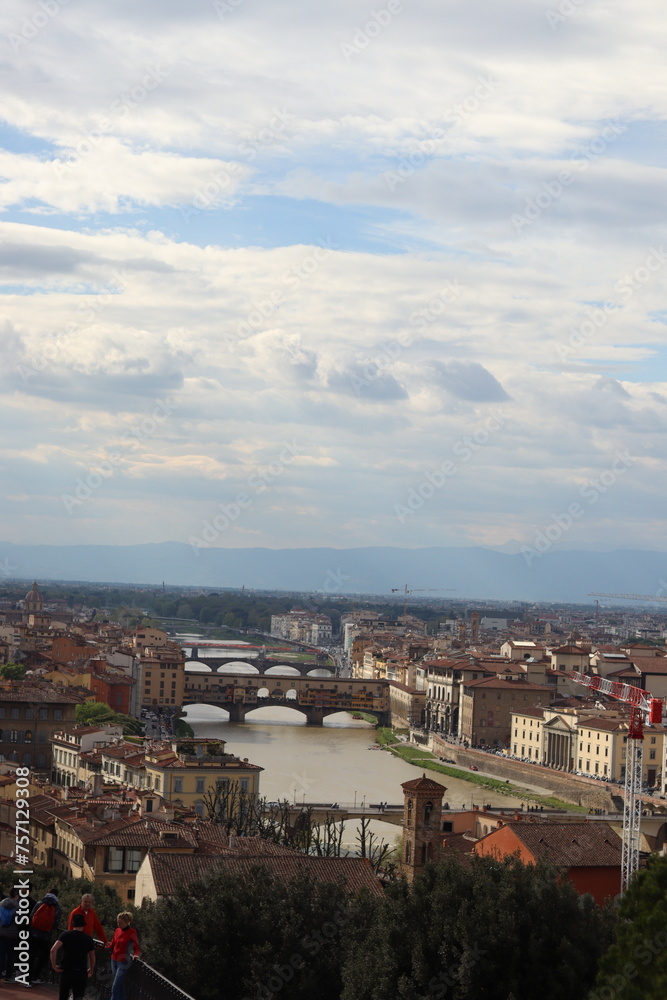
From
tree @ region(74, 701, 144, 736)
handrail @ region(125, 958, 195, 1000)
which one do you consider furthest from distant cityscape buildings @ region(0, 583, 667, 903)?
handrail @ region(125, 958, 195, 1000)

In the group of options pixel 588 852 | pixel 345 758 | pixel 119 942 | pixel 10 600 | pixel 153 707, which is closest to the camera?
pixel 119 942

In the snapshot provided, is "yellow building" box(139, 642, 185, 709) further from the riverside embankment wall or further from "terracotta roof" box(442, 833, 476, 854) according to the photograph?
"terracotta roof" box(442, 833, 476, 854)

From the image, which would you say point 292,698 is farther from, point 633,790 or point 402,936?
point 402,936

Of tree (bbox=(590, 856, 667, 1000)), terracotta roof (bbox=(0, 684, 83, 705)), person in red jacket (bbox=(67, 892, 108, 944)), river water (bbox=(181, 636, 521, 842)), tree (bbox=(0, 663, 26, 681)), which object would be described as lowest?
river water (bbox=(181, 636, 521, 842))

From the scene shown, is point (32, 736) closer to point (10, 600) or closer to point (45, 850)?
point (45, 850)

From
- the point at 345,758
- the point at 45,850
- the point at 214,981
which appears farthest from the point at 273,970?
the point at 345,758
